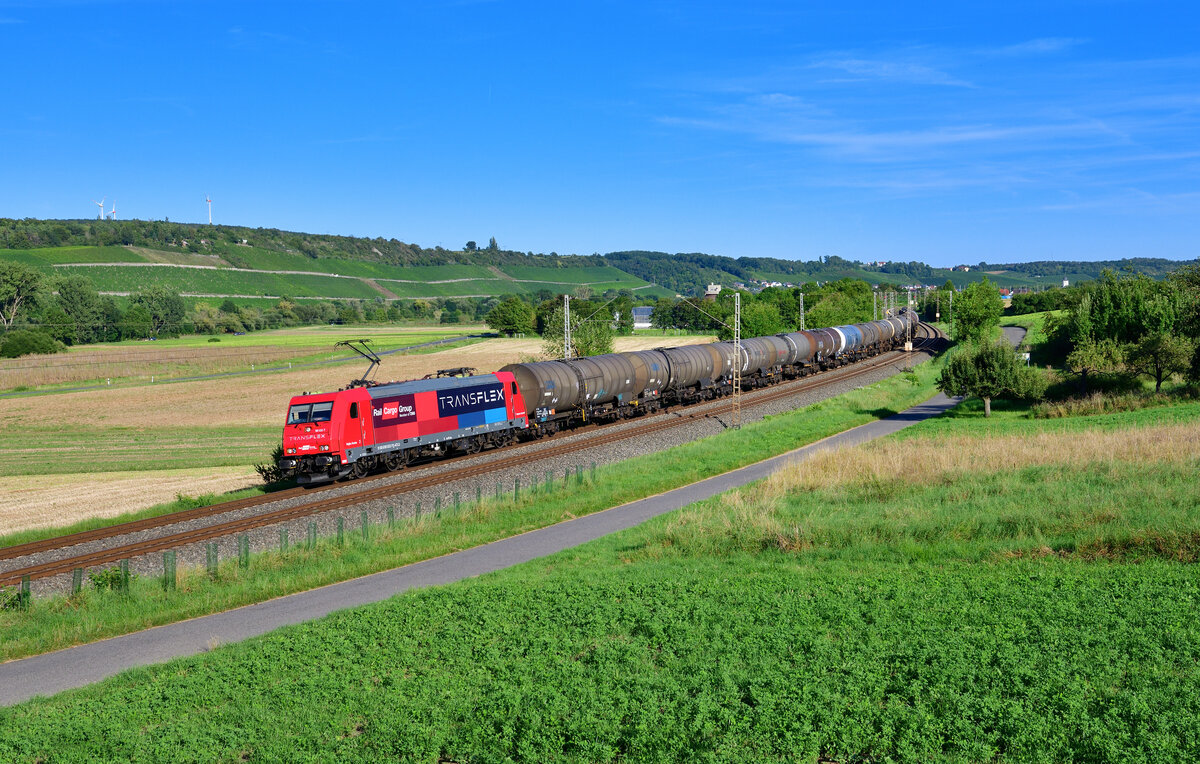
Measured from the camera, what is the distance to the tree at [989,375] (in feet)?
157

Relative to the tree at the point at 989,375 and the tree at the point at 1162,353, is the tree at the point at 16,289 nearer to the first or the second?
the tree at the point at 989,375

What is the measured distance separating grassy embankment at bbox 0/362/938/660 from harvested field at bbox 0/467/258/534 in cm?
1278

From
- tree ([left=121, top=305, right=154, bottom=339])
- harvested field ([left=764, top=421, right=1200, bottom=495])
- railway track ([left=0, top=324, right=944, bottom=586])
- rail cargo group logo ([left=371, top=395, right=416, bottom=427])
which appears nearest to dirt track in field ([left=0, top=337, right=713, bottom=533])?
railway track ([left=0, top=324, right=944, bottom=586])

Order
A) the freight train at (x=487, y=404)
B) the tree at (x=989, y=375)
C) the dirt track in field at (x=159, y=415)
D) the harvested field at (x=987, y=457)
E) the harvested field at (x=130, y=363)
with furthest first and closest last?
1. the harvested field at (x=130, y=363)
2. the tree at (x=989, y=375)
3. the dirt track in field at (x=159, y=415)
4. the freight train at (x=487, y=404)
5. the harvested field at (x=987, y=457)

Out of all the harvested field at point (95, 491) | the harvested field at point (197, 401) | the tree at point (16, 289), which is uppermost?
the tree at point (16, 289)

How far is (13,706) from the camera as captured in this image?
13.4 metres

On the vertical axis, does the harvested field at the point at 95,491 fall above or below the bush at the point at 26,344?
below

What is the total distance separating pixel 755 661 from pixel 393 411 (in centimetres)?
2385

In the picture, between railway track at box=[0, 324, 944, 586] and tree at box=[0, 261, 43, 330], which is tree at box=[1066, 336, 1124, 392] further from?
tree at box=[0, 261, 43, 330]

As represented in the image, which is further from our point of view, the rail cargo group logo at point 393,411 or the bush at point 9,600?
the rail cargo group logo at point 393,411

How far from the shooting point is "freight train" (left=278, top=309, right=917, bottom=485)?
31812 mm

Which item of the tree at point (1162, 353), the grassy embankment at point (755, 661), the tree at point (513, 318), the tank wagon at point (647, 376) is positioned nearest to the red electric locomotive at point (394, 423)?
the tank wagon at point (647, 376)

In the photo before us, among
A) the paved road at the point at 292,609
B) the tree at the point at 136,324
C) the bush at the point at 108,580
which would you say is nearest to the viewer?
the paved road at the point at 292,609

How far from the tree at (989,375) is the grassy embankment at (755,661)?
28.2 metres
